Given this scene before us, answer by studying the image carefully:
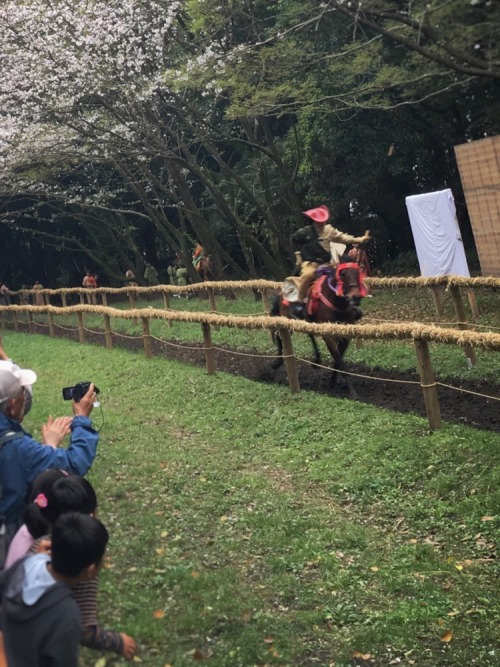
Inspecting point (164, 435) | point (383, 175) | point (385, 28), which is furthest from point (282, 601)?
point (383, 175)

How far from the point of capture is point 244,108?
1430 cm

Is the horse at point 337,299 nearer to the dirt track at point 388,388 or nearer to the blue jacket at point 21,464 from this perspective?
the dirt track at point 388,388

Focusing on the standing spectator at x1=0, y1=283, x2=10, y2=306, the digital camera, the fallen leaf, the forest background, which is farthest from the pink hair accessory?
the standing spectator at x1=0, y1=283, x2=10, y2=306

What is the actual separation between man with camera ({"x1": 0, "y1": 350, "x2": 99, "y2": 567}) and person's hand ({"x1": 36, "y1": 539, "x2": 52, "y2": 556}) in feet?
0.94

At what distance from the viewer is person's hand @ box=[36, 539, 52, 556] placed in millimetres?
3209

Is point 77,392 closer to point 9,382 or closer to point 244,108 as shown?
point 9,382

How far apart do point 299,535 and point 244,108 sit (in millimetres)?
10408

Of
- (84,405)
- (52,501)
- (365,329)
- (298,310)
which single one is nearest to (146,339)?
(298,310)

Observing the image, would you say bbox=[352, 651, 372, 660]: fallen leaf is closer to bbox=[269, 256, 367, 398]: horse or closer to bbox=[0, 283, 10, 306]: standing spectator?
bbox=[269, 256, 367, 398]: horse

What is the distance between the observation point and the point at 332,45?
45.3 feet

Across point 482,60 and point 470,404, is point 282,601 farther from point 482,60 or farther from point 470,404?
point 482,60

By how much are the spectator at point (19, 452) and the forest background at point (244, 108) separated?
658 centimetres

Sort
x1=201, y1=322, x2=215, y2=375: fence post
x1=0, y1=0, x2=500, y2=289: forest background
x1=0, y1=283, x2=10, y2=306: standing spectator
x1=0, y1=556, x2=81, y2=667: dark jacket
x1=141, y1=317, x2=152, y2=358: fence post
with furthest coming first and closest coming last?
1. x1=0, y1=283, x2=10, y2=306: standing spectator
2. x1=0, y1=0, x2=500, y2=289: forest background
3. x1=141, y1=317, x2=152, y2=358: fence post
4. x1=201, y1=322, x2=215, y2=375: fence post
5. x1=0, y1=556, x2=81, y2=667: dark jacket

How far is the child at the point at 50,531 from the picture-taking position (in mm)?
3320
